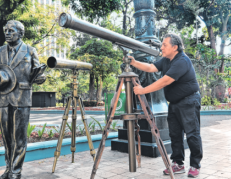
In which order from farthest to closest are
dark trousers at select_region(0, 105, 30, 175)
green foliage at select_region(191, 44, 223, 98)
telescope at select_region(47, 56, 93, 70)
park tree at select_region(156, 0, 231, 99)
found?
park tree at select_region(156, 0, 231, 99), green foliage at select_region(191, 44, 223, 98), telescope at select_region(47, 56, 93, 70), dark trousers at select_region(0, 105, 30, 175)

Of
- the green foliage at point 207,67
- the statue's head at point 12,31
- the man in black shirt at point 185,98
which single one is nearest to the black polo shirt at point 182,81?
the man in black shirt at point 185,98

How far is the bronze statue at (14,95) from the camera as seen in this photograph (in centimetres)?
295

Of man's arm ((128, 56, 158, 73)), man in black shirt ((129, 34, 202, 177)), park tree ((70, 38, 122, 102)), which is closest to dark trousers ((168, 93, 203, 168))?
man in black shirt ((129, 34, 202, 177))

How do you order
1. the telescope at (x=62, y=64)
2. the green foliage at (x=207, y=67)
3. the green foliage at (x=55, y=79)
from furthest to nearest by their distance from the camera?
the green foliage at (x=55, y=79)
the green foliage at (x=207, y=67)
the telescope at (x=62, y=64)

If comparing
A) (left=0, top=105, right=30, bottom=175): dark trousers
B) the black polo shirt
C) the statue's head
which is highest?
the statue's head

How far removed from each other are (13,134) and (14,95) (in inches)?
20.3

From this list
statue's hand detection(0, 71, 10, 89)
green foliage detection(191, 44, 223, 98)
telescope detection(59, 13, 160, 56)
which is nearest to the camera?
telescope detection(59, 13, 160, 56)

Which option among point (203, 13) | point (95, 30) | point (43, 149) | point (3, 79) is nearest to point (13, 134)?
point (3, 79)

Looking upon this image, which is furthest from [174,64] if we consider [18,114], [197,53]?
[197,53]

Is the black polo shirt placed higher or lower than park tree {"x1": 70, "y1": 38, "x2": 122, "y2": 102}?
lower

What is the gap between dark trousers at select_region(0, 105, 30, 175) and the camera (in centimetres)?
296

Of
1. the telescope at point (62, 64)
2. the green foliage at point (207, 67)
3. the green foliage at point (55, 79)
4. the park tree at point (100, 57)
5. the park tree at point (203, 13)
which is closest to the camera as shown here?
the telescope at point (62, 64)

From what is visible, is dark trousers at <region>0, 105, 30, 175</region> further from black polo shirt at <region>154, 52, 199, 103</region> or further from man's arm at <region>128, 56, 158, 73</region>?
black polo shirt at <region>154, 52, 199, 103</region>

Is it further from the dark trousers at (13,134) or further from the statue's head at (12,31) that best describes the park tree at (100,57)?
the dark trousers at (13,134)
